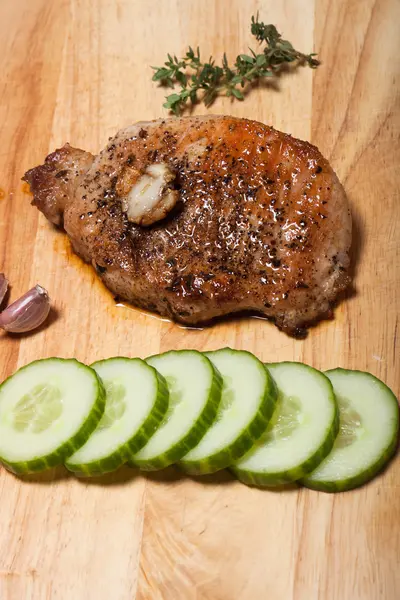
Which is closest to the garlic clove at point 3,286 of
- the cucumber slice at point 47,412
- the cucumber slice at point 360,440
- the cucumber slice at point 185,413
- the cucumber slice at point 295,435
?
the cucumber slice at point 47,412

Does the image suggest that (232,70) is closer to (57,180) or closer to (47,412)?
(57,180)

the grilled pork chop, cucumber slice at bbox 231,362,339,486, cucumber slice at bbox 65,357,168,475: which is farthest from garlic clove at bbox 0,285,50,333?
cucumber slice at bbox 231,362,339,486

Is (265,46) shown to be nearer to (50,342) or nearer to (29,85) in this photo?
(29,85)

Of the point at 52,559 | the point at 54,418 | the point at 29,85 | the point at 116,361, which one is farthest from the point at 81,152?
the point at 52,559

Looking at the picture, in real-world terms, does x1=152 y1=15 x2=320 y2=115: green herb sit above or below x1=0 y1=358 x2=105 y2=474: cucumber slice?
above

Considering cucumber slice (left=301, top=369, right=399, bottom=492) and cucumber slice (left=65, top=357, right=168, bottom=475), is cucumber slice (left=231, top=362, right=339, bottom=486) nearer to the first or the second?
cucumber slice (left=301, top=369, right=399, bottom=492)

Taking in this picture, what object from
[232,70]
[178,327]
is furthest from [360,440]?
[232,70]
